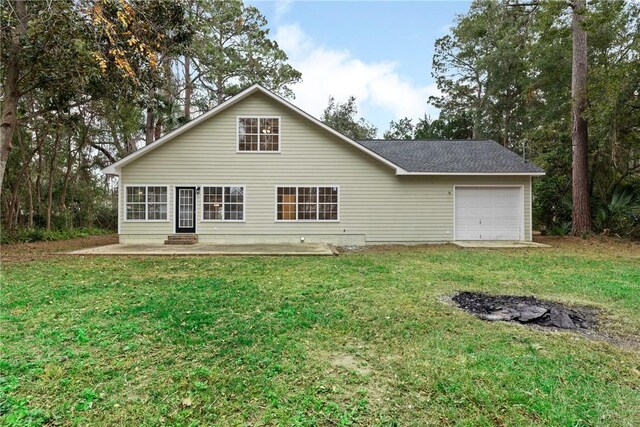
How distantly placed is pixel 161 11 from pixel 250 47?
14.0m

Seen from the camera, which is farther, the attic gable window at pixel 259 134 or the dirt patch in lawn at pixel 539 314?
the attic gable window at pixel 259 134

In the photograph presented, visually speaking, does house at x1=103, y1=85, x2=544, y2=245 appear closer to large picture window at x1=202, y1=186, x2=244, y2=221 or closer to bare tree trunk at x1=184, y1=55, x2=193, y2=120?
large picture window at x1=202, y1=186, x2=244, y2=221

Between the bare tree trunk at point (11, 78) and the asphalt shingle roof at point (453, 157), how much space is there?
11.1m

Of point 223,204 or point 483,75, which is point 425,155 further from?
point 483,75

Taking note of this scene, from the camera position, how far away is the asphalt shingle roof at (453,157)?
43.1 ft

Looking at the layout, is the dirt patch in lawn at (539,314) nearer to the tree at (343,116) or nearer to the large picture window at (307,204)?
the large picture window at (307,204)

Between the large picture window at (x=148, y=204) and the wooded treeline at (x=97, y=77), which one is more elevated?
the wooded treeline at (x=97, y=77)

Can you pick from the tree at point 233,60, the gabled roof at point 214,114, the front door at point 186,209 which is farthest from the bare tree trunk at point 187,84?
the front door at point 186,209

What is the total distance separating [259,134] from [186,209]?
3.90 metres

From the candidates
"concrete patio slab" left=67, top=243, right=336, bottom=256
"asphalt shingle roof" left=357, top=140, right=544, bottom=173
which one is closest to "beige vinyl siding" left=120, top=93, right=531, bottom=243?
"asphalt shingle roof" left=357, top=140, right=544, bottom=173

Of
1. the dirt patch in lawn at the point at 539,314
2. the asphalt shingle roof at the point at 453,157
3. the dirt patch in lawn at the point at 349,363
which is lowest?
the dirt patch in lawn at the point at 349,363

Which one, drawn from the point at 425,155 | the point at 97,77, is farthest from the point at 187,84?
the point at 425,155

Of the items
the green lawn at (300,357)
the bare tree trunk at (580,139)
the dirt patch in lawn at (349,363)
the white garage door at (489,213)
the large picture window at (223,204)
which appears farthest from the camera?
the bare tree trunk at (580,139)

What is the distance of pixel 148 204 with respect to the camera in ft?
42.0
